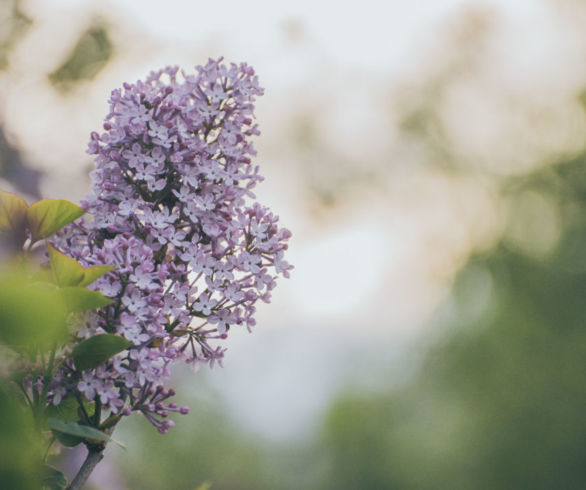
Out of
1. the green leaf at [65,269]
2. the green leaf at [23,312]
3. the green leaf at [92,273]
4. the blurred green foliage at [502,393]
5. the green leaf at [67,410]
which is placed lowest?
the green leaf at [23,312]

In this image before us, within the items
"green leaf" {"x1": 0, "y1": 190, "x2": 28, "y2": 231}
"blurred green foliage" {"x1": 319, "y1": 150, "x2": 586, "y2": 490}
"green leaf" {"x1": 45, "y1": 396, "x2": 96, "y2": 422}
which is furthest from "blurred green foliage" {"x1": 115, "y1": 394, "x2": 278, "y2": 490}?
"green leaf" {"x1": 0, "y1": 190, "x2": 28, "y2": 231}

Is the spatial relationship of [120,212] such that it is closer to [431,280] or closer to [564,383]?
[564,383]

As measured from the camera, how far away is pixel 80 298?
0.87 meters

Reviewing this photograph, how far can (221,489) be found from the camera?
47.3ft

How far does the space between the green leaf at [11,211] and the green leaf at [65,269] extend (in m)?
0.12

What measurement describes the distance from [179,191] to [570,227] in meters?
16.7

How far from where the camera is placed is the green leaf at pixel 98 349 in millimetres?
900

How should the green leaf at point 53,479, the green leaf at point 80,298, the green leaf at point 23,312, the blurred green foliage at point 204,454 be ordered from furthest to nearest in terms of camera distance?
the blurred green foliage at point 204,454 → the green leaf at point 53,479 → the green leaf at point 80,298 → the green leaf at point 23,312

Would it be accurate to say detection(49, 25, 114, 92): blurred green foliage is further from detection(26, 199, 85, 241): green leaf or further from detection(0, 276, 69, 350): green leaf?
detection(0, 276, 69, 350): green leaf

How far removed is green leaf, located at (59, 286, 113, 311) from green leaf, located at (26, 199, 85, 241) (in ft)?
0.56

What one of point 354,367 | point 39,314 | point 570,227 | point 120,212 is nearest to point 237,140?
point 120,212

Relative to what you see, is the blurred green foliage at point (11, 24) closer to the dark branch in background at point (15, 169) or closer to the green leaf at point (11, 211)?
the dark branch in background at point (15, 169)

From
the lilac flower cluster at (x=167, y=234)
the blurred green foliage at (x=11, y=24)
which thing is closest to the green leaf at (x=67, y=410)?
the lilac flower cluster at (x=167, y=234)

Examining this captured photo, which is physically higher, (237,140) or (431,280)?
(431,280)
